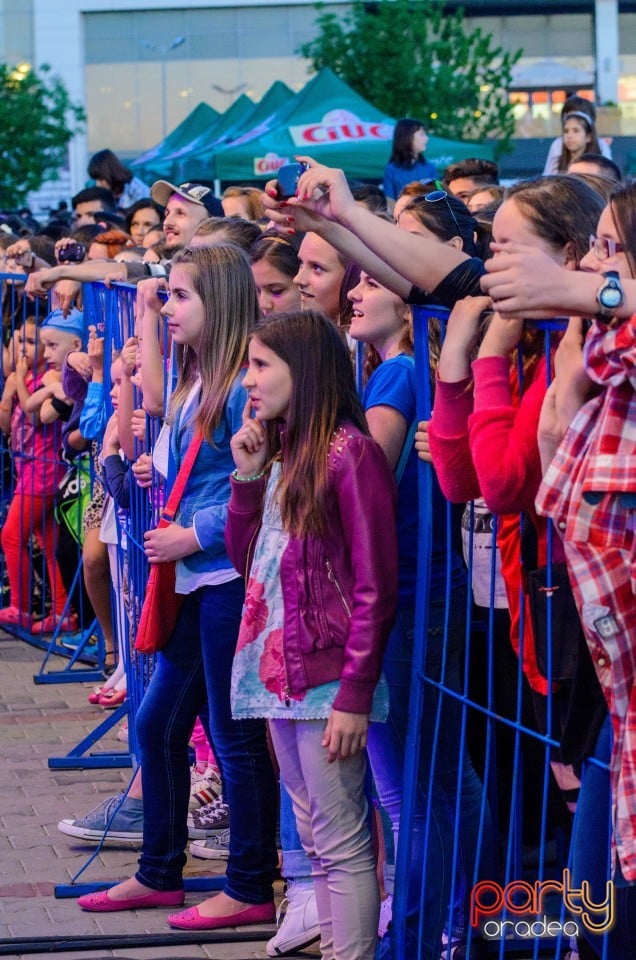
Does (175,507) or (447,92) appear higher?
(447,92)

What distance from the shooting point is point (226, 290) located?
4926 millimetres

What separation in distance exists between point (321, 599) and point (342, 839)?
0.63 metres

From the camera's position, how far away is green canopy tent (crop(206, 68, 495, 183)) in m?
17.8

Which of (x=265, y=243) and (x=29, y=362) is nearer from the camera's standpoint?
(x=265, y=243)

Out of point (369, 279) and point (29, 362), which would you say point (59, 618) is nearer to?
point (29, 362)

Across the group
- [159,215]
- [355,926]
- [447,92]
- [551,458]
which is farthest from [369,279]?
[447,92]

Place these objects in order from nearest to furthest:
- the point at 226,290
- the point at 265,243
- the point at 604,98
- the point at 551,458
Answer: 1. the point at 551,458
2. the point at 226,290
3. the point at 265,243
4. the point at 604,98

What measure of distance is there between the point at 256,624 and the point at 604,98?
54714 mm

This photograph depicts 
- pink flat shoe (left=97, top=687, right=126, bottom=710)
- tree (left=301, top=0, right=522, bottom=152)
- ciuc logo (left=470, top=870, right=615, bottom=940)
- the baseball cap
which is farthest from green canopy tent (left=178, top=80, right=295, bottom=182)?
ciuc logo (left=470, top=870, right=615, bottom=940)

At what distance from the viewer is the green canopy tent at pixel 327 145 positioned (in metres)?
17.8

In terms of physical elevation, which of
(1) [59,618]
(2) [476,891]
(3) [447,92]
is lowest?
(1) [59,618]

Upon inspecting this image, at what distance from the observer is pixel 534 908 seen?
11.5ft

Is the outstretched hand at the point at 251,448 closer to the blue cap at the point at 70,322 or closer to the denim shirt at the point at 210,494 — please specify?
the denim shirt at the point at 210,494

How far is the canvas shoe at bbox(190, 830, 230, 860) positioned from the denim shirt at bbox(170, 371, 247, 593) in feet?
3.90
